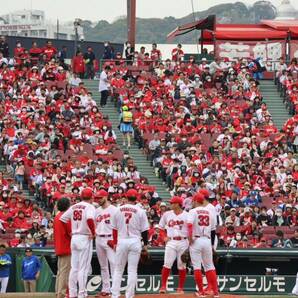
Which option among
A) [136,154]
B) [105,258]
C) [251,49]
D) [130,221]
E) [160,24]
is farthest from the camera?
[160,24]

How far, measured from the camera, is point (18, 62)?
3834 centimetres

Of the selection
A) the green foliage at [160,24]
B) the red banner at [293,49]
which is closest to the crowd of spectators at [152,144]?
the red banner at [293,49]

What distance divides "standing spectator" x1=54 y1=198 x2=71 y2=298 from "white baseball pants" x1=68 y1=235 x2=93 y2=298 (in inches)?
12.5

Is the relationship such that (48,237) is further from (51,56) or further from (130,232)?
(51,56)

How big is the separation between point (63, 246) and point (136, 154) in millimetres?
14619

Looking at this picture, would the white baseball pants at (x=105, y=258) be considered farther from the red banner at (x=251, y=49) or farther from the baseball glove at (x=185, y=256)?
the red banner at (x=251, y=49)

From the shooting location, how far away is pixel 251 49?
1719 inches

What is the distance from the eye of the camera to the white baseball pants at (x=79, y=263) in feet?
67.8

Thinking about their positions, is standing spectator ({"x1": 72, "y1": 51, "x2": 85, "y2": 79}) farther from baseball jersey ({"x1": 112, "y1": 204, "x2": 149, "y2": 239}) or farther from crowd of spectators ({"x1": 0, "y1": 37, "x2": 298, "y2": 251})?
baseball jersey ({"x1": 112, "y1": 204, "x2": 149, "y2": 239})

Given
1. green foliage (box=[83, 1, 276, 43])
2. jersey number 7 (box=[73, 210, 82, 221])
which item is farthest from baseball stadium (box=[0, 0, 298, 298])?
green foliage (box=[83, 1, 276, 43])

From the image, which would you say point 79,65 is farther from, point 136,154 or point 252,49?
point 252,49

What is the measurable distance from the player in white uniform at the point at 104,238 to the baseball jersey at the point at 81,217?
37.0 inches

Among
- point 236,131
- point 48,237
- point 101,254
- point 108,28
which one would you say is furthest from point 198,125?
point 108,28

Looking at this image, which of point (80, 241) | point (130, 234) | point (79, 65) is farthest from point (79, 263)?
point (79, 65)
